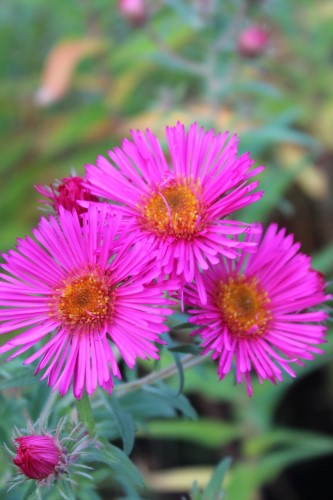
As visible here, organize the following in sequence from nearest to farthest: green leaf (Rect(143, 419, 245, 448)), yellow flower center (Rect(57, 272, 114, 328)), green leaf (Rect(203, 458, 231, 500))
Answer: yellow flower center (Rect(57, 272, 114, 328))
green leaf (Rect(203, 458, 231, 500))
green leaf (Rect(143, 419, 245, 448))

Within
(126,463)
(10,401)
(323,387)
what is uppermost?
(10,401)

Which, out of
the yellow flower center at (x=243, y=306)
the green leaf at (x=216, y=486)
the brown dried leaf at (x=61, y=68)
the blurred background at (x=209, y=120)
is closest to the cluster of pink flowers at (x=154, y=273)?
the yellow flower center at (x=243, y=306)

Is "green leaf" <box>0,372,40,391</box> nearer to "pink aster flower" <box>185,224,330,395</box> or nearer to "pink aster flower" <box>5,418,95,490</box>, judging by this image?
"pink aster flower" <box>5,418,95,490</box>

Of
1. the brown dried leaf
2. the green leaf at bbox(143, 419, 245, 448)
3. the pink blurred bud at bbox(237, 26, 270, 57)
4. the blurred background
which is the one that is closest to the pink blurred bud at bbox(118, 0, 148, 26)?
the blurred background

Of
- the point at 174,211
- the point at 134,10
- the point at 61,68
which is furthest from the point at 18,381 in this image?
the point at 61,68

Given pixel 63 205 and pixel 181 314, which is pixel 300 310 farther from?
pixel 63 205

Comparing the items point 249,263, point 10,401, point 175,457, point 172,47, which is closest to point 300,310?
point 249,263
